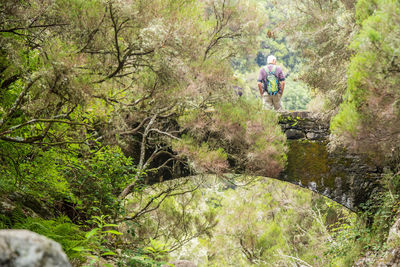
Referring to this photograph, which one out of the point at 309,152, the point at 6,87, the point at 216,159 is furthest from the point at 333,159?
the point at 6,87

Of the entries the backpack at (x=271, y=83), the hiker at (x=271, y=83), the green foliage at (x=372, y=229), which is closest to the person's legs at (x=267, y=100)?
the hiker at (x=271, y=83)

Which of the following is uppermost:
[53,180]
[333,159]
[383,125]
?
[383,125]

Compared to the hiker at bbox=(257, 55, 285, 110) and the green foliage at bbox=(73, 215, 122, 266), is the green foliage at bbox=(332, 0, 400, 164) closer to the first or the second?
the green foliage at bbox=(73, 215, 122, 266)

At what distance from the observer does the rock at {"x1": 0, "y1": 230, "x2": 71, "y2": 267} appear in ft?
3.22

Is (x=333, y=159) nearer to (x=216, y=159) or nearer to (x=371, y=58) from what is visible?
(x=216, y=159)

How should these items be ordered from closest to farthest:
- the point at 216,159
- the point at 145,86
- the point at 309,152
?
the point at 145,86, the point at 216,159, the point at 309,152

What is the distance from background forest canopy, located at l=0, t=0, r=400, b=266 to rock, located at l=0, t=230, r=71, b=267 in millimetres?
747

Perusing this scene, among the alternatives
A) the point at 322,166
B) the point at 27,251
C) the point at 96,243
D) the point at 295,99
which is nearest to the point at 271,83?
the point at 322,166

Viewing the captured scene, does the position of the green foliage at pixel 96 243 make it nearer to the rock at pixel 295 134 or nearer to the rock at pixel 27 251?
the rock at pixel 27 251

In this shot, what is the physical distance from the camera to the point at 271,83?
6.22 m

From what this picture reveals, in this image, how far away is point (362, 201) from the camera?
5.57 metres

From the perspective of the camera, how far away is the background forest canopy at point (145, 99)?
2.55 m

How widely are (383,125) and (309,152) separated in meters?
2.84

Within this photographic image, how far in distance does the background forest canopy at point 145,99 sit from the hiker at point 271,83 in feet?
1.73
